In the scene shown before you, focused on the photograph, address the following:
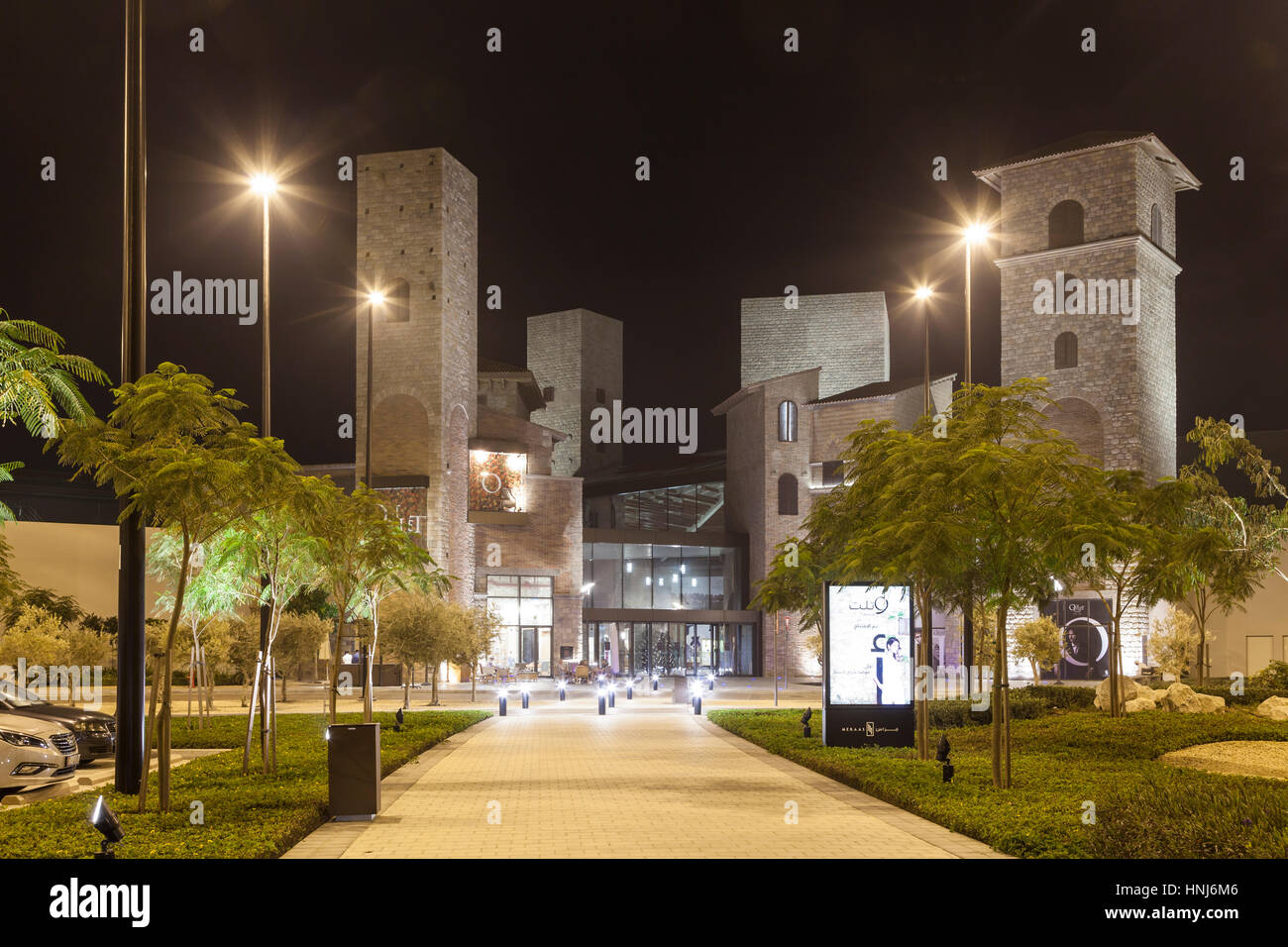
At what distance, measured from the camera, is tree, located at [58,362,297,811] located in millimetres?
12875

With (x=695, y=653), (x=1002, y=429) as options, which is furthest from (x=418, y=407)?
(x=1002, y=429)

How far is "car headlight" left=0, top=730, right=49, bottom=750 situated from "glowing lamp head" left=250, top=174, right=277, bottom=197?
10.6 metres

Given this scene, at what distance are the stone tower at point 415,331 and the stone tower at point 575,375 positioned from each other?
108 ft

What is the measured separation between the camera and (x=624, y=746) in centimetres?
2464

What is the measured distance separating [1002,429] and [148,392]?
10.9 m

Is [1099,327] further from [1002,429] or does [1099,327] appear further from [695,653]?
[1002,429]

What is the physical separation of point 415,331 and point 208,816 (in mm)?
50959

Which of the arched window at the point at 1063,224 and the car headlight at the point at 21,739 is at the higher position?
the arched window at the point at 1063,224

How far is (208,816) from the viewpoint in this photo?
1325cm

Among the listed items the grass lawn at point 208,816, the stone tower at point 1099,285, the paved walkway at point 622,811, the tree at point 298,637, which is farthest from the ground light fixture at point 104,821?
the stone tower at point 1099,285

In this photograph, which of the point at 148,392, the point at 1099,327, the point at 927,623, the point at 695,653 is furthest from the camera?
the point at 695,653

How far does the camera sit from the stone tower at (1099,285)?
193ft

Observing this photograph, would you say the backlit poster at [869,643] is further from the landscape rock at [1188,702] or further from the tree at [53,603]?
the tree at [53,603]

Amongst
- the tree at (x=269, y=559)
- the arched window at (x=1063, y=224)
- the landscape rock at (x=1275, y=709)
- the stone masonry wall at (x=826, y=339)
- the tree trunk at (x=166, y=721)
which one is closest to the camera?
the tree trunk at (x=166, y=721)
